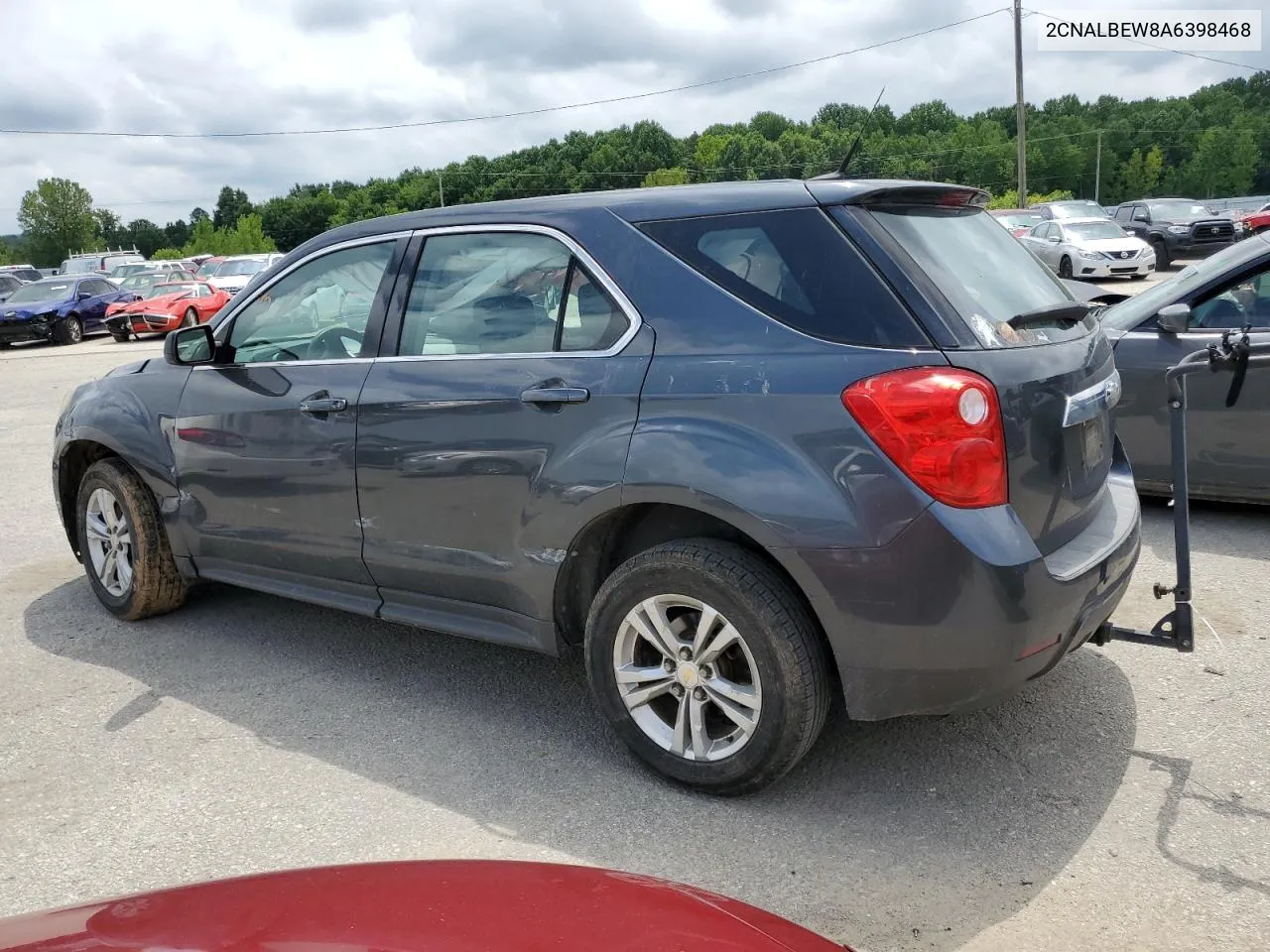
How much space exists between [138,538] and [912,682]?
11.6 feet

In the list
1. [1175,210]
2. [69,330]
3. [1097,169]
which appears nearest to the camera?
[69,330]

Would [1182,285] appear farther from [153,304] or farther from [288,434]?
[153,304]

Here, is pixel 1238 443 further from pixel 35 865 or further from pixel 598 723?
pixel 35 865

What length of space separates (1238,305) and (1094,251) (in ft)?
66.9

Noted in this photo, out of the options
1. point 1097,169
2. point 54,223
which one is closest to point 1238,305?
point 1097,169

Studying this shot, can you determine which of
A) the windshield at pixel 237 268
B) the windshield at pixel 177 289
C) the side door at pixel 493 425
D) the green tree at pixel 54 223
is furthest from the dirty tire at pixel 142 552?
the green tree at pixel 54 223

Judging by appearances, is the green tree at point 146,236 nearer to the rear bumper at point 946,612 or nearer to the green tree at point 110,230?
the green tree at point 110,230

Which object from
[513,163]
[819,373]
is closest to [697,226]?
[819,373]

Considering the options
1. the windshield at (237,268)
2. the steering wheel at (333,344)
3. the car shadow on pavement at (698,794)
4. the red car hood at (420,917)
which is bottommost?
the car shadow on pavement at (698,794)

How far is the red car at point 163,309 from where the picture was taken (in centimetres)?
2456

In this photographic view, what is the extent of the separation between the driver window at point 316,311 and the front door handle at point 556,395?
0.93 meters

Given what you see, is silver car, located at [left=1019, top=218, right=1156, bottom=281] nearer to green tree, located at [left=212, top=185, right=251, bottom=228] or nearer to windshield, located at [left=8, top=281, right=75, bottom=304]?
windshield, located at [left=8, top=281, right=75, bottom=304]

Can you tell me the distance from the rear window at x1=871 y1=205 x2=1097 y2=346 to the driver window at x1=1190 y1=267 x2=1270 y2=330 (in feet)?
8.95

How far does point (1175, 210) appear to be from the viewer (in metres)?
30.5
